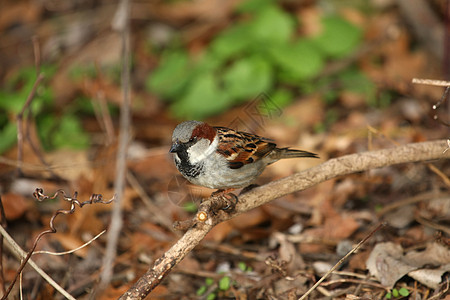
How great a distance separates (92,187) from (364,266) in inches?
109

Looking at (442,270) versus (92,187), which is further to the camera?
(92,187)

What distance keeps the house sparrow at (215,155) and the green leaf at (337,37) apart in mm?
3305

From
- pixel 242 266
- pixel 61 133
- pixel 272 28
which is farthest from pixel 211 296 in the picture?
pixel 272 28

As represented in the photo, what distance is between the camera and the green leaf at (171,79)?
6816 millimetres

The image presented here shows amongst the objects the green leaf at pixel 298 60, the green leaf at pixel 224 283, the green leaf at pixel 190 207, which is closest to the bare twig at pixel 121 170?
the green leaf at pixel 224 283

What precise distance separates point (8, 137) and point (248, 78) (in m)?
3.04

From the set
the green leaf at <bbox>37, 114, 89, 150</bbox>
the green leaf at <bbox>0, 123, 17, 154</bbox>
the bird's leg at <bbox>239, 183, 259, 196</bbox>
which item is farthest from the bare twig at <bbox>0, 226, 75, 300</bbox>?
the green leaf at <bbox>37, 114, 89, 150</bbox>

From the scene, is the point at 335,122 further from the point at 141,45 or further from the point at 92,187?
the point at 141,45

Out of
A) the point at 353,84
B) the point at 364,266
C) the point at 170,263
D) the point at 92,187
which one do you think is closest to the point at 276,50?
the point at 353,84

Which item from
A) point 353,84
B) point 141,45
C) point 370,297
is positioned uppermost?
point 141,45

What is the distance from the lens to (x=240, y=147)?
147 inches

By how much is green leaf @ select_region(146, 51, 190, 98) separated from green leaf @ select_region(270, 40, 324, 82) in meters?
1.25

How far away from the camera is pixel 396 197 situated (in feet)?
14.8

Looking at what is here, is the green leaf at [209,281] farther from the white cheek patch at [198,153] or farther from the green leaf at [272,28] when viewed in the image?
the green leaf at [272,28]
